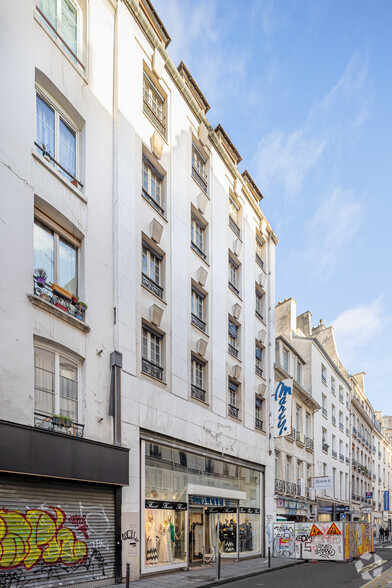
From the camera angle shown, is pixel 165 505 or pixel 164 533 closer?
pixel 164 533

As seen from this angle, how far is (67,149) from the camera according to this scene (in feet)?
50.6

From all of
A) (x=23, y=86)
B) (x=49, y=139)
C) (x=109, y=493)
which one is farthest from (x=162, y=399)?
(x=23, y=86)

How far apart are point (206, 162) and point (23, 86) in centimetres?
1292

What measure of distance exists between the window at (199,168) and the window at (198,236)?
1502 millimetres

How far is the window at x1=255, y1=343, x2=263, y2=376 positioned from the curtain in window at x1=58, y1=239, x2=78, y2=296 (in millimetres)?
16106

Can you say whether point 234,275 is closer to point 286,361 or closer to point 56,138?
point 286,361

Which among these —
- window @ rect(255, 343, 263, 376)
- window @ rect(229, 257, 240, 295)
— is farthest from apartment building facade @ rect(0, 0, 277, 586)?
window @ rect(255, 343, 263, 376)

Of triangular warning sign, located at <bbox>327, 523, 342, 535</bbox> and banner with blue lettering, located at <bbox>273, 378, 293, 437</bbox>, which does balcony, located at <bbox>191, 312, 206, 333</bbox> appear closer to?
banner with blue lettering, located at <bbox>273, 378, 293, 437</bbox>

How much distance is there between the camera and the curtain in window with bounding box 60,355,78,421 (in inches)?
547

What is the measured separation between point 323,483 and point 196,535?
1478cm

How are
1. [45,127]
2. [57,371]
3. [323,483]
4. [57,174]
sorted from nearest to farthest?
1. [57,371]
2. [57,174]
3. [45,127]
4. [323,483]

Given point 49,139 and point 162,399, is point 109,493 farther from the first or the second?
point 49,139

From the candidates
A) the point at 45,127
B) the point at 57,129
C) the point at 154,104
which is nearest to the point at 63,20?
the point at 57,129

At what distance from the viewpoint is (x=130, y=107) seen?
18.4 m
